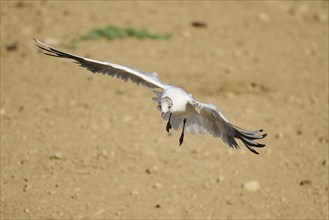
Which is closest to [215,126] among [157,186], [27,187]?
[157,186]

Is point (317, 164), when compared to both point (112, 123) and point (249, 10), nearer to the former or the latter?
point (112, 123)

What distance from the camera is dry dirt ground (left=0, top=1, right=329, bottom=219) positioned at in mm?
7254

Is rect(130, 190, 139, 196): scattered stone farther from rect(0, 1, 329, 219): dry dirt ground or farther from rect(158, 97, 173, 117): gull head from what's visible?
rect(158, 97, 173, 117): gull head

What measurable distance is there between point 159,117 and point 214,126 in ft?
7.47

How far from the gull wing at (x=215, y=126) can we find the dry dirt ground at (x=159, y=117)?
32.8 inches

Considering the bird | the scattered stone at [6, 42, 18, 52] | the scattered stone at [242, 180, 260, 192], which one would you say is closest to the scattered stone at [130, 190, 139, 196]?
the bird

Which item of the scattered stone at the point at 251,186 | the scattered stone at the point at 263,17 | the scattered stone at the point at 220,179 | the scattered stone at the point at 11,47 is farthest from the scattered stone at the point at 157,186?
the scattered stone at the point at 263,17

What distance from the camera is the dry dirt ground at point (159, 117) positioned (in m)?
7.25

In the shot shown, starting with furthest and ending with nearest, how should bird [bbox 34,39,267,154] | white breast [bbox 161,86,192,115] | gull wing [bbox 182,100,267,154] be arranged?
white breast [bbox 161,86,192,115], bird [bbox 34,39,267,154], gull wing [bbox 182,100,267,154]

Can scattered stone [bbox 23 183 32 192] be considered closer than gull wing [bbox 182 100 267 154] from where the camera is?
No

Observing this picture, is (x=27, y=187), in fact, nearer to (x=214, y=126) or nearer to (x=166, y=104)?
(x=166, y=104)

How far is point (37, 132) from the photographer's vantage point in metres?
8.32

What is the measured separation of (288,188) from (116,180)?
1.97 meters

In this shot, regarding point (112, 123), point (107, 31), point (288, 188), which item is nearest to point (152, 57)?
point (107, 31)
